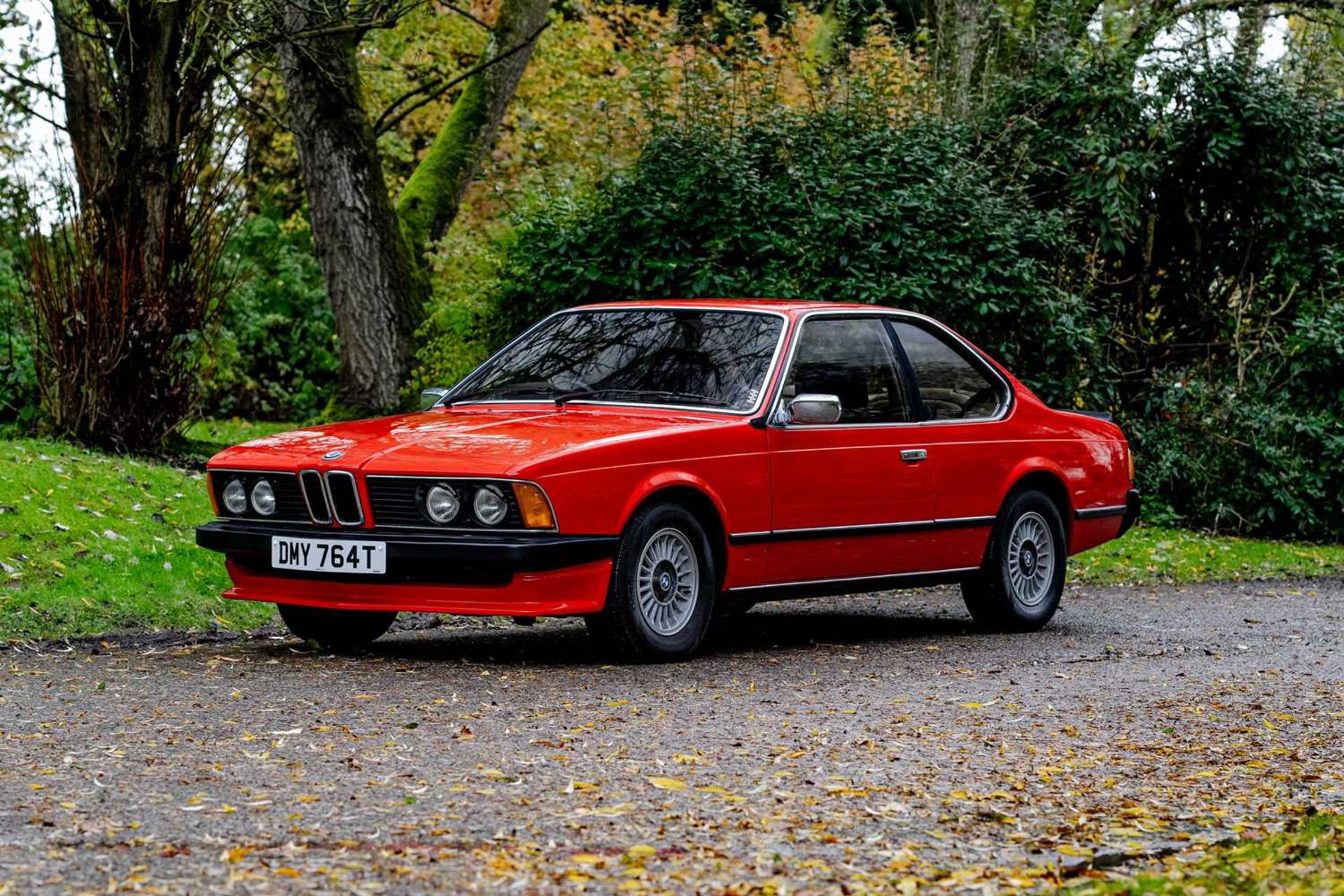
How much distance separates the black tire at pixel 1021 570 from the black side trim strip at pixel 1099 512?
13cm

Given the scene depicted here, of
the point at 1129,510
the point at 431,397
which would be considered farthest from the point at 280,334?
the point at 1129,510

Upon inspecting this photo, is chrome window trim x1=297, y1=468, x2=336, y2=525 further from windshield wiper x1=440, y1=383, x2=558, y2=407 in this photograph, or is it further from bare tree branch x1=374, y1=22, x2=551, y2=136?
bare tree branch x1=374, y1=22, x2=551, y2=136

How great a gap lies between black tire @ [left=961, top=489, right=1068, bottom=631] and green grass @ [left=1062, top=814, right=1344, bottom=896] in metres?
4.81

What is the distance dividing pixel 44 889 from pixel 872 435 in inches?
223

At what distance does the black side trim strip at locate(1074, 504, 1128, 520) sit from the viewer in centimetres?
1060

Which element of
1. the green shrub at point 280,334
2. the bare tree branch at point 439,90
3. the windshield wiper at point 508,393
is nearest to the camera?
the windshield wiper at point 508,393

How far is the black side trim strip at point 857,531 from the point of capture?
8.73m

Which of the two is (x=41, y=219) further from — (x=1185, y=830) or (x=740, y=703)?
(x=1185, y=830)

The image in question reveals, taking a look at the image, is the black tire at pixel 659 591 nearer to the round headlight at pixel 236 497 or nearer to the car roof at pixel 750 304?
the car roof at pixel 750 304

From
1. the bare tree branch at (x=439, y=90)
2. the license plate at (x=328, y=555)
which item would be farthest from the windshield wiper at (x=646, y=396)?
the bare tree branch at (x=439, y=90)

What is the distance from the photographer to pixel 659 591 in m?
8.32

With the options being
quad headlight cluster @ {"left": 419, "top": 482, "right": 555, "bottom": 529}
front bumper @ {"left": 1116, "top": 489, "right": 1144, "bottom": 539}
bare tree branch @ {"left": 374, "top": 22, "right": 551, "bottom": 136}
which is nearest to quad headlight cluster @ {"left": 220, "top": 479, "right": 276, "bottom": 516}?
quad headlight cluster @ {"left": 419, "top": 482, "right": 555, "bottom": 529}

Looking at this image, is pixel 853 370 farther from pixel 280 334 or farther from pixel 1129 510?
pixel 280 334

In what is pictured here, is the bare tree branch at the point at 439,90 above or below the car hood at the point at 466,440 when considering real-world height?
above
